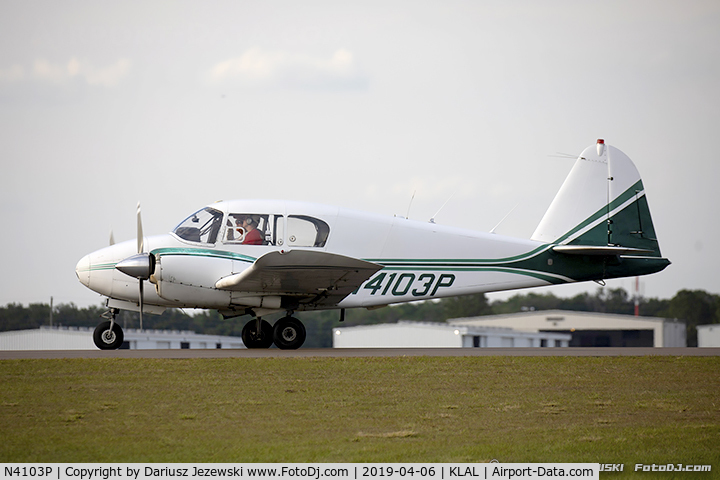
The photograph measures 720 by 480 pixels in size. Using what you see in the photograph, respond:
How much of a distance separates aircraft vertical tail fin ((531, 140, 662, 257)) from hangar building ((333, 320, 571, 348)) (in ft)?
58.9

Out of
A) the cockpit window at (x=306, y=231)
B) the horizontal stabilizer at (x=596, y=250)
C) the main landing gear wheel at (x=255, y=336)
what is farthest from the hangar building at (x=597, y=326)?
the main landing gear wheel at (x=255, y=336)

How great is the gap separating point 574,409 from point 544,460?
5.72 feet

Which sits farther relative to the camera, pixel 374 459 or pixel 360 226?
pixel 360 226

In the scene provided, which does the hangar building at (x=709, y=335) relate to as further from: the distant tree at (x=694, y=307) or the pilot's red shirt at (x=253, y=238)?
the pilot's red shirt at (x=253, y=238)

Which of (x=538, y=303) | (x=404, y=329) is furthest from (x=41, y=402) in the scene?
(x=538, y=303)

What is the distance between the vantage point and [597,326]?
143ft

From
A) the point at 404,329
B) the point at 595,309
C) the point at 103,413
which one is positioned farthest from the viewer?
the point at 595,309

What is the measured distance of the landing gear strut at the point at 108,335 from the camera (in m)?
13.5

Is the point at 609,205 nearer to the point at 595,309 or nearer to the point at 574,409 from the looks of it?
the point at 574,409

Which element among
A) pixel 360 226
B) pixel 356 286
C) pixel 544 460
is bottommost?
pixel 544 460

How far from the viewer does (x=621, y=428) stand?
8.52 meters

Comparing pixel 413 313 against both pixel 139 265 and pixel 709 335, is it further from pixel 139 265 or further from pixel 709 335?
pixel 139 265

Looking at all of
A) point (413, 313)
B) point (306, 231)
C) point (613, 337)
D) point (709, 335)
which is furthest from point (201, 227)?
point (413, 313)

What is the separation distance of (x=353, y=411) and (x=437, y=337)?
92.3ft
